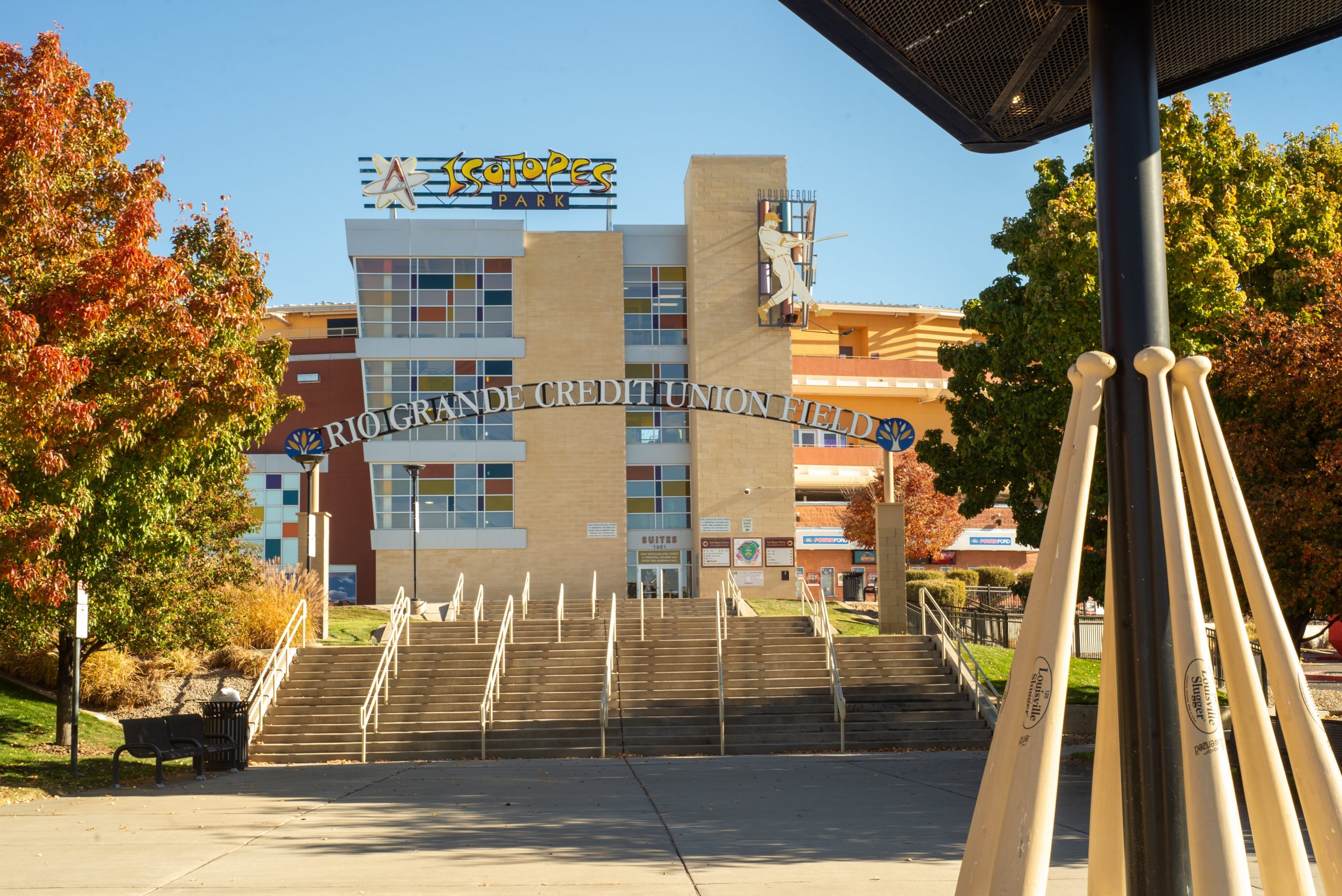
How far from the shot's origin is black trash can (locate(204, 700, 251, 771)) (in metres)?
16.4

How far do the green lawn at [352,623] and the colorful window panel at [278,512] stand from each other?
15.3m

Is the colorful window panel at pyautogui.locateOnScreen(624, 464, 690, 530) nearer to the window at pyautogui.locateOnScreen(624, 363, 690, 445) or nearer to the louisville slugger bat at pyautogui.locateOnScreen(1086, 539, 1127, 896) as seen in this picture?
the window at pyautogui.locateOnScreen(624, 363, 690, 445)

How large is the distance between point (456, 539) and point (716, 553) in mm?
9723

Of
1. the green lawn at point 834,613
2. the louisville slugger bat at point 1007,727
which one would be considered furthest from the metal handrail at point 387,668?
the louisville slugger bat at point 1007,727

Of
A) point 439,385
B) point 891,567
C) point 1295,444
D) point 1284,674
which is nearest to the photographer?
point 1284,674

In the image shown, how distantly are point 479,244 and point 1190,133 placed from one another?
99.7ft

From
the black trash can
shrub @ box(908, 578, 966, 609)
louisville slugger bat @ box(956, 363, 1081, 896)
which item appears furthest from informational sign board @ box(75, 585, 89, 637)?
shrub @ box(908, 578, 966, 609)

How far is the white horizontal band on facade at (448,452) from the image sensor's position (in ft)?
140

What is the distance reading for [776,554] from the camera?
4291 cm

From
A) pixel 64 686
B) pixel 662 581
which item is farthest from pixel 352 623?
pixel 662 581

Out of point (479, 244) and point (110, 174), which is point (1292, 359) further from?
point (479, 244)

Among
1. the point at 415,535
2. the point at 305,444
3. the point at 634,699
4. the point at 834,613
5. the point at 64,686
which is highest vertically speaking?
the point at 305,444

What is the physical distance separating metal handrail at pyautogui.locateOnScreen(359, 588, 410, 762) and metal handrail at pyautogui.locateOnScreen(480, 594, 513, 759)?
6.13 feet

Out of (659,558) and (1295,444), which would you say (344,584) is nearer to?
(659,558)
